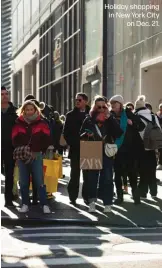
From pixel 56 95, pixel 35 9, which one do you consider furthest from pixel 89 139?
pixel 35 9

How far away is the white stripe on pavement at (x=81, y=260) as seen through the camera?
6.29 m

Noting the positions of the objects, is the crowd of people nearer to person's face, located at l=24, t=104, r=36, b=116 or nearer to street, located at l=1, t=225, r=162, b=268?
person's face, located at l=24, t=104, r=36, b=116

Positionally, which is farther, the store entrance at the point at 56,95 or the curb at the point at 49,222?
the store entrance at the point at 56,95

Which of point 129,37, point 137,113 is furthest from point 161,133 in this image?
point 129,37

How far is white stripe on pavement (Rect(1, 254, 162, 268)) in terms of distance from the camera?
629 centimetres

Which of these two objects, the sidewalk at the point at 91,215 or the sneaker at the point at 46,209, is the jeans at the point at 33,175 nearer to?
A: the sneaker at the point at 46,209

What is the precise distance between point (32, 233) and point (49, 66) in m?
43.6

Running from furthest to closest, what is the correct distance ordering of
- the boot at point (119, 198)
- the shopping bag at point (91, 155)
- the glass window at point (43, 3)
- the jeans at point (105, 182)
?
the glass window at point (43, 3) → the boot at point (119, 198) → the jeans at point (105, 182) → the shopping bag at point (91, 155)

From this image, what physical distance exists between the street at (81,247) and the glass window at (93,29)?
25.2 metres

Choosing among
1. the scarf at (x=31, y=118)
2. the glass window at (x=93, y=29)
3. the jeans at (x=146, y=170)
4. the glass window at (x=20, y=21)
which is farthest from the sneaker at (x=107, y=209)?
the glass window at (x=20, y=21)

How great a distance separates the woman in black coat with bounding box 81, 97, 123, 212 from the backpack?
4.92ft

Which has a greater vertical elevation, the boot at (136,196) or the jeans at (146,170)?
the jeans at (146,170)

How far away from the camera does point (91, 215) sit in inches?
380

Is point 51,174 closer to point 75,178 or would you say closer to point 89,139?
point 75,178
